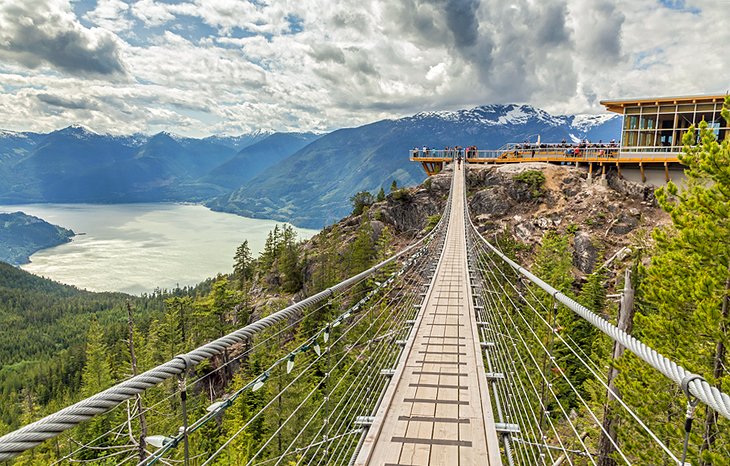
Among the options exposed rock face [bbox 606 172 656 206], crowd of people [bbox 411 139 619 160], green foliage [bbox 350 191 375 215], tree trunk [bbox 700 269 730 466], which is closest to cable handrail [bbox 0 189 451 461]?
tree trunk [bbox 700 269 730 466]

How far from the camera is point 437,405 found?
382cm

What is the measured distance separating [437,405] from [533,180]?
20.5 metres

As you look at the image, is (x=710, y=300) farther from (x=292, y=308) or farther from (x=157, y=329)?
(x=157, y=329)

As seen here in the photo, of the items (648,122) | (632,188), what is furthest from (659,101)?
(632,188)

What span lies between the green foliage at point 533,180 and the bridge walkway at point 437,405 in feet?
56.8

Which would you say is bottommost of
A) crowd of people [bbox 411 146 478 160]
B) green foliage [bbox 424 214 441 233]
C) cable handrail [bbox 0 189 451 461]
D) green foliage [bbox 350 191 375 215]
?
cable handrail [bbox 0 189 451 461]

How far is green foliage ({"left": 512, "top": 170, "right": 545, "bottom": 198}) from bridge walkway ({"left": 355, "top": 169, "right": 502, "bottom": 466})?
17.3 m

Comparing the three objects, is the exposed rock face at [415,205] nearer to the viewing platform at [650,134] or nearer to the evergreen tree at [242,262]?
the viewing platform at [650,134]

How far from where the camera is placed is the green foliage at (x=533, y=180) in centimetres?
2183

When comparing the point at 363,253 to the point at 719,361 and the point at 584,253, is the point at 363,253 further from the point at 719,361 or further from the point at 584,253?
the point at 719,361

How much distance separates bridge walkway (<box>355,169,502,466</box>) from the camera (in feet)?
10.2

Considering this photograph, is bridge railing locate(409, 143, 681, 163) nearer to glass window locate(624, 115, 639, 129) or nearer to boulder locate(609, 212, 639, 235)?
glass window locate(624, 115, 639, 129)

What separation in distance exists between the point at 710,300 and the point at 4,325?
112m

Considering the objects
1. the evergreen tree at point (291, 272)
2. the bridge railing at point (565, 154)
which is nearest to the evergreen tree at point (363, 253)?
the evergreen tree at point (291, 272)
